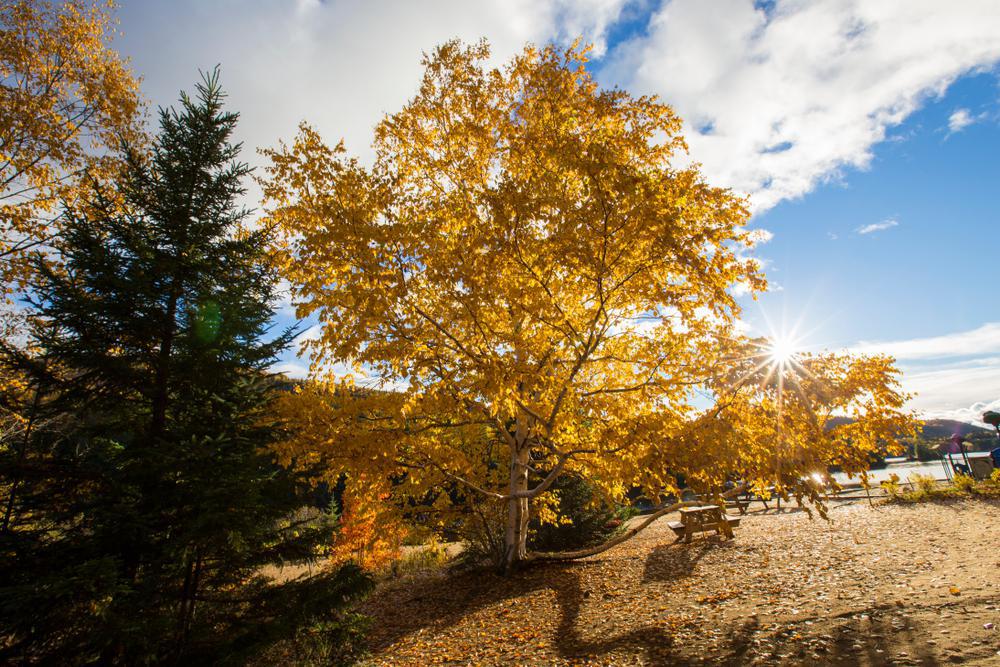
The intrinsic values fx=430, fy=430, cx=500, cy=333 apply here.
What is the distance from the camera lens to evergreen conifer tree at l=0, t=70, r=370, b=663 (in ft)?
15.1

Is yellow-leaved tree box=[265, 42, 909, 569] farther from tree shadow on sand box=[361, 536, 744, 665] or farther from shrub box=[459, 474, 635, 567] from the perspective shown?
shrub box=[459, 474, 635, 567]

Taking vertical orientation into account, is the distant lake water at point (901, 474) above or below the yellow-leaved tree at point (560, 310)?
below

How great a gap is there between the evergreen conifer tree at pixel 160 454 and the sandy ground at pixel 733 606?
7.44 feet

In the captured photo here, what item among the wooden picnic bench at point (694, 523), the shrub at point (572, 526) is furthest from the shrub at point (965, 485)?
the shrub at point (572, 526)

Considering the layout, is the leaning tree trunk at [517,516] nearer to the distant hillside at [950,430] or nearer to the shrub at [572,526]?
the shrub at [572,526]

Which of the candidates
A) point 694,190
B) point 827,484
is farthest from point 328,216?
point 827,484

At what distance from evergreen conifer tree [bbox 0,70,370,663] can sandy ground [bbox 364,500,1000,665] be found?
227 centimetres

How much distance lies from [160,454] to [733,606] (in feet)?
24.3

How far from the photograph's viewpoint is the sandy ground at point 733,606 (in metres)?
4.30

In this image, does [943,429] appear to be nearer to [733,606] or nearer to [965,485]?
[965,485]

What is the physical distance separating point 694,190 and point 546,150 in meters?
1.74

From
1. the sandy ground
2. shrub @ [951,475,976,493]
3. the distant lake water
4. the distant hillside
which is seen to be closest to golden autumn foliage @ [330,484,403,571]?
the sandy ground

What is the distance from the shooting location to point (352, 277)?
17.6 ft

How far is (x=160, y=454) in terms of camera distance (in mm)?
5035
